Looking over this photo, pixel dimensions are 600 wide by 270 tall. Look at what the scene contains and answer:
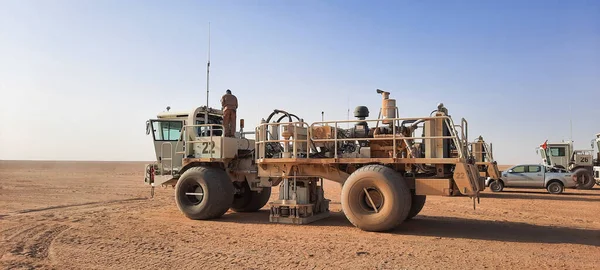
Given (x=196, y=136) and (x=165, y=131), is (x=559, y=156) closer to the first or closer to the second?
(x=196, y=136)

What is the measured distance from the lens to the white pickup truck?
21.4 m

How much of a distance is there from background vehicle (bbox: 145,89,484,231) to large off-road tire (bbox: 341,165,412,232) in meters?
0.02

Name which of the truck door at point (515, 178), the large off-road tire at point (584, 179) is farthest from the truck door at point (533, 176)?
the large off-road tire at point (584, 179)

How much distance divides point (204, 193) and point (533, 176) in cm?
1707

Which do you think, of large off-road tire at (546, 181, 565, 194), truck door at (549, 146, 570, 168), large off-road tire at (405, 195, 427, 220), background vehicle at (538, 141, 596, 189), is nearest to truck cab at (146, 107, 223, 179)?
large off-road tire at (405, 195, 427, 220)

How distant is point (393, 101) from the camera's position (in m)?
10.2

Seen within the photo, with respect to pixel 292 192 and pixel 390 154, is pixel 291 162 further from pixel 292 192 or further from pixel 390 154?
pixel 390 154

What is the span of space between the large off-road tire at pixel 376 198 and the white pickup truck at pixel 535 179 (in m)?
14.3

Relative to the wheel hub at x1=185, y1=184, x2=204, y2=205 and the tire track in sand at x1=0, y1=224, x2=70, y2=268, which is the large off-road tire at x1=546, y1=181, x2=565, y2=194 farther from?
the tire track in sand at x1=0, y1=224, x2=70, y2=268

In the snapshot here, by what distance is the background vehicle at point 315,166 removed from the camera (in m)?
9.08

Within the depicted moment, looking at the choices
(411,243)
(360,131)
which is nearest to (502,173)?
(360,131)

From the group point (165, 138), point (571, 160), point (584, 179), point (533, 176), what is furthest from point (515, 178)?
point (165, 138)

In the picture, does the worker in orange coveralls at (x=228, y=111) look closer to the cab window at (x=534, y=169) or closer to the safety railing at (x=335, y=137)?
the safety railing at (x=335, y=137)

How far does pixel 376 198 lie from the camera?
9.32m
